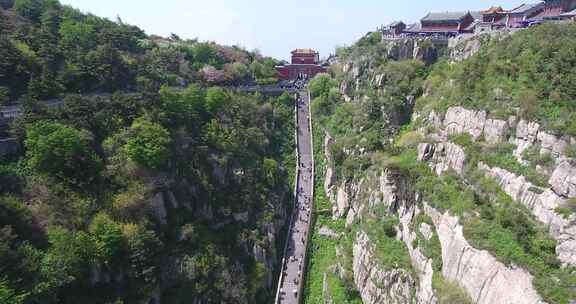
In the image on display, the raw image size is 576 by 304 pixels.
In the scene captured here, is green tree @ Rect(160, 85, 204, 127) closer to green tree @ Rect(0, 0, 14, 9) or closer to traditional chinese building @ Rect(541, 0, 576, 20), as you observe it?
green tree @ Rect(0, 0, 14, 9)

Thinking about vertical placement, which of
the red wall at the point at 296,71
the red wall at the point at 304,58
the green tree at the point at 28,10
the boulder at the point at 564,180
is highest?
the green tree at the point at 28,10

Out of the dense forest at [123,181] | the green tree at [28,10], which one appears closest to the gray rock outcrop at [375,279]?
the dense forest at [123,181]

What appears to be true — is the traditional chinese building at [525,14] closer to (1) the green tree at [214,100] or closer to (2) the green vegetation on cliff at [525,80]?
(2) the green vegetation on cliff at [525,80]

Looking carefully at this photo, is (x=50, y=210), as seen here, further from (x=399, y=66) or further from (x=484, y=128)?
(x=399, y=66)

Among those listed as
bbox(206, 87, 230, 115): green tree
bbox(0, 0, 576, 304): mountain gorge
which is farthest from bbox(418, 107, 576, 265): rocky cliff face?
bbox(206, 87, 230, 115): green tree

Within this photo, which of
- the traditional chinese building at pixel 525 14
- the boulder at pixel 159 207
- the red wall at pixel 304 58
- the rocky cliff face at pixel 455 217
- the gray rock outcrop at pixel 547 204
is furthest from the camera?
the red wall at pixel 304 58

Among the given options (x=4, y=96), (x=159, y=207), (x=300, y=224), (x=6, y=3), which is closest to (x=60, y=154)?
(x=159, y=207)

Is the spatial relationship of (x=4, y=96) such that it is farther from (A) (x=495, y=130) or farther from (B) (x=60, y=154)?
(A) (x=495, y=130)
